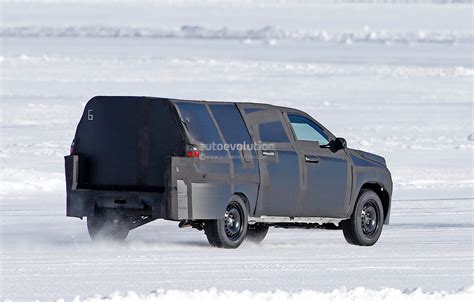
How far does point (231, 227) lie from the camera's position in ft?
43.4

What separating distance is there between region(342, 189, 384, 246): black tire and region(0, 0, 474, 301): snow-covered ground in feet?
0.52

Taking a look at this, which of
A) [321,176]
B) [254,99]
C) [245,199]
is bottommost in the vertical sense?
[245,199]

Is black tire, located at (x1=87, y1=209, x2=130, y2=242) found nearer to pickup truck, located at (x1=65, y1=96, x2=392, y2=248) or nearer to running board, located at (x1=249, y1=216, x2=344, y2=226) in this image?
pickup truck, located at (x1=65, y1=96, x2=392, y2=248)

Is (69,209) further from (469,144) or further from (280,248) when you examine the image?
(469,144)

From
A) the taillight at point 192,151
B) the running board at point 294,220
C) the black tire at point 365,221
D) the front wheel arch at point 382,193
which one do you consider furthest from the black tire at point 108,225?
the front wheel arch at point 382,193

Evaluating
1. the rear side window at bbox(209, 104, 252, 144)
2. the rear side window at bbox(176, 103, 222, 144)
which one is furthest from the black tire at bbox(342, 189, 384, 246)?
the rear side window at bbox(176, 103, 222, 144)

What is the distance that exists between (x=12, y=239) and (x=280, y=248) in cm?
273

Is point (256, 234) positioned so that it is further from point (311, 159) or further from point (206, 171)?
point (206, 171)

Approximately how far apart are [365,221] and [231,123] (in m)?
2.06

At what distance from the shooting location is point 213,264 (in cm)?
1177

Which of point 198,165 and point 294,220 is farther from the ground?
point 198,165

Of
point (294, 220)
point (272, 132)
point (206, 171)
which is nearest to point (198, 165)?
point (206, 171)

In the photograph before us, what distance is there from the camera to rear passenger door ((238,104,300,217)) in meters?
13.5

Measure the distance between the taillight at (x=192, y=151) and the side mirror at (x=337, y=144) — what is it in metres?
1.83
